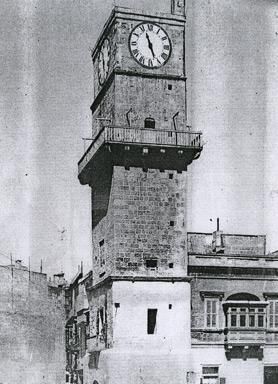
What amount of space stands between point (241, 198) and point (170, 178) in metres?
3.19

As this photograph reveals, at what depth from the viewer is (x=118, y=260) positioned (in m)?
27.9

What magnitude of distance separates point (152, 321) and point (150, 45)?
1185 cm

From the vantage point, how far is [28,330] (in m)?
43.5

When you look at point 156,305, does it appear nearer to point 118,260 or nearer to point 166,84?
point 118,260

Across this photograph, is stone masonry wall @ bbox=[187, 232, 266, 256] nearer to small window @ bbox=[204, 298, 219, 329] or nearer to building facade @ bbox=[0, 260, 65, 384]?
small window @ bbox=[204, 298, 219, 329]

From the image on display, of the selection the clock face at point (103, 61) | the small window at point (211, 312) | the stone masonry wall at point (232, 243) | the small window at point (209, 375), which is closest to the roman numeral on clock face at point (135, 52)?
the clock face at point (103, 61)

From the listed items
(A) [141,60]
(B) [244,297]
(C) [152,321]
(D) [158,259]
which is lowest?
(C) [152,321]

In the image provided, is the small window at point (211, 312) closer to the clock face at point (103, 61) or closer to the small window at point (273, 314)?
the small window at point (273, 314)

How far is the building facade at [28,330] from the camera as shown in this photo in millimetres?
42109

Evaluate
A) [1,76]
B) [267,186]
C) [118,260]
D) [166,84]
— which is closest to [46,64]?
[1,76]

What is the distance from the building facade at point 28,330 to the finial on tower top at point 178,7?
19124 mm

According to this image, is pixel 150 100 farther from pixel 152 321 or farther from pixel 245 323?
pixel 245 323

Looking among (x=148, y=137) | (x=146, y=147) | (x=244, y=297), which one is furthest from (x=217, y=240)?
(x=148, y=137)

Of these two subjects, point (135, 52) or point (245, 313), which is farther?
point (135, 52)
